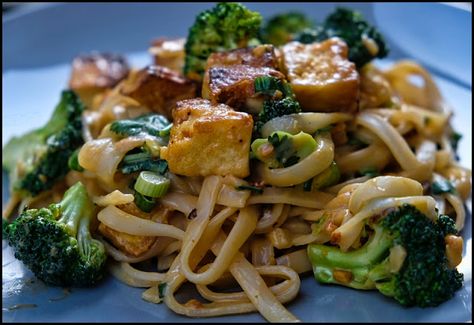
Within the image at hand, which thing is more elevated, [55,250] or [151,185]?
[151,185]

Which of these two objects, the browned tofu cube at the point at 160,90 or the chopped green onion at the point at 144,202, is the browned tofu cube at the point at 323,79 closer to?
the browned tofu cube at the point at 160,90

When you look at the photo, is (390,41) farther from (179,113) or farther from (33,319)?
(33,319)

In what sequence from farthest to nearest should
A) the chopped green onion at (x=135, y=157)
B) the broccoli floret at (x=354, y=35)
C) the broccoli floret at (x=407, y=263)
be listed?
the broccoli floret at (x=354, y=35)
the chopped green onion at (x=135, y=157)
the broccoli floret at (x=407, y=263)

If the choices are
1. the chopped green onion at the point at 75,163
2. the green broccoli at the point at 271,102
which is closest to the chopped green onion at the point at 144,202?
the chopped green onion at the point at 75,163

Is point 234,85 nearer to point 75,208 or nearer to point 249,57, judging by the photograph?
point 249,57

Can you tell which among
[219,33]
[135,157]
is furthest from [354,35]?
[135,157]

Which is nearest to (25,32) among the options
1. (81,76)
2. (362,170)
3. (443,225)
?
(81,76)
